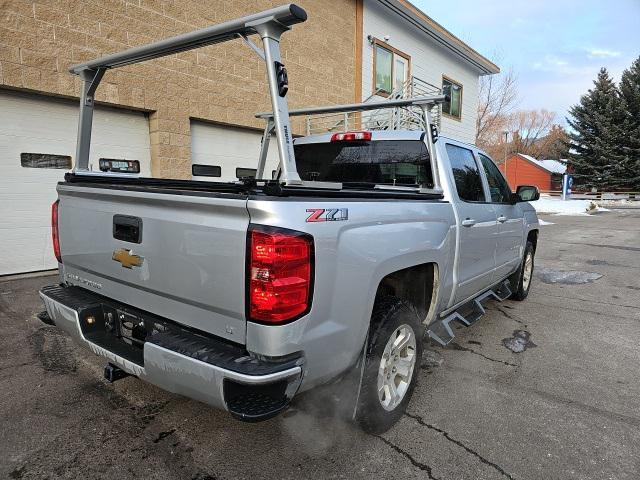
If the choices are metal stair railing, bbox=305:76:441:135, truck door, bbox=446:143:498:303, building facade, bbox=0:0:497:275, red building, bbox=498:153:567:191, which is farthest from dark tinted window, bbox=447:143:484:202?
red building, bbox=498:153:567:191

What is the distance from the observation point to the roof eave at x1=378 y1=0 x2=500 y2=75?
44.3ft

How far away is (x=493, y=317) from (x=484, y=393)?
6.88 ft

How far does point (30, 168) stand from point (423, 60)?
13574mm

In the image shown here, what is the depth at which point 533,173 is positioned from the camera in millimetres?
49625

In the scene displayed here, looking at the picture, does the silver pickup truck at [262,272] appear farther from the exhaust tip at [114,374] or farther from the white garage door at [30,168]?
the white garage door at [30,168]

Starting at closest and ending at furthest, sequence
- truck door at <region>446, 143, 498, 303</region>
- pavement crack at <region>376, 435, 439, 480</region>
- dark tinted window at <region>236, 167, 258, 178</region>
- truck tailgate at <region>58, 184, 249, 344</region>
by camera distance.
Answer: truck tailgate at <region>58, 184, 249, 344</region> → pavement crack at <region>376, 435, 439, 480</region> → truck door at <region>446, 143, 498, 303</region> → dark tinted window at <region>236, 167, 258, 178</region>

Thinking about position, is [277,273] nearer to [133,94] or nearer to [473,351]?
[473,351]

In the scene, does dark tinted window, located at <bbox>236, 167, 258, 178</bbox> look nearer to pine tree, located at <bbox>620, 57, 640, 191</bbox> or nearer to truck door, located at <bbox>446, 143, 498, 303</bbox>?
truck door, located at <bbox>446, 143, 498, 303</bbox>

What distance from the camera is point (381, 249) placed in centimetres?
242

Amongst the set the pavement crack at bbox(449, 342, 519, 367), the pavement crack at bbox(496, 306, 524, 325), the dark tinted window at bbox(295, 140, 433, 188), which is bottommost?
the pavement crack at bbox(449, 342, 519, 367)

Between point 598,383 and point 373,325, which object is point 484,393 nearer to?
point 598,383

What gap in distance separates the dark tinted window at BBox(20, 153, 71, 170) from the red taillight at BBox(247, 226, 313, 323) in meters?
6.09

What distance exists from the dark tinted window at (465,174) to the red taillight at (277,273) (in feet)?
6.86

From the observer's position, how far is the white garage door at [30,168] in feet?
20.3
